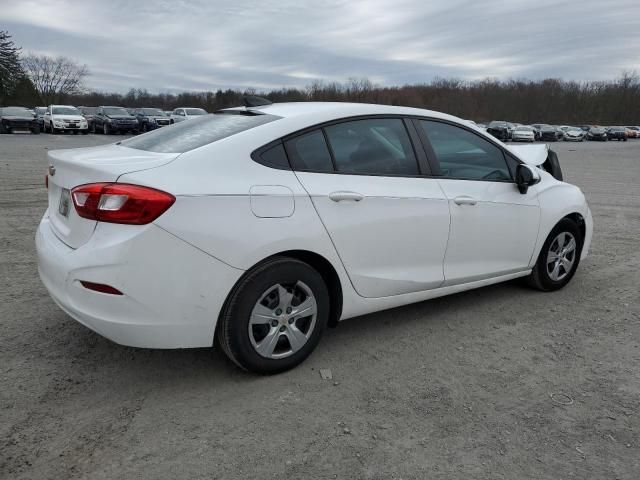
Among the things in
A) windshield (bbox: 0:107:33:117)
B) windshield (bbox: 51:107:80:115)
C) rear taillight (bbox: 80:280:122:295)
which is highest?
windshield (bbox: 51:107:80:115)

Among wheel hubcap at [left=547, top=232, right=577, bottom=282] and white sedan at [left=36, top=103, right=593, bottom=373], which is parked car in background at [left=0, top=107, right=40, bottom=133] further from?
wheel hubcap at [left=547, top=232, right=577, bottom=282]

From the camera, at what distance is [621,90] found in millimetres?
86250

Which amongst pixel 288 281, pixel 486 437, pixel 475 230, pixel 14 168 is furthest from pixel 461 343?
pixel 14 168

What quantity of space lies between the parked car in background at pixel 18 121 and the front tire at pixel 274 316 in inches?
1326

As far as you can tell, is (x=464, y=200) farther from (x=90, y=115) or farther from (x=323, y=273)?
(x=90, y=115)

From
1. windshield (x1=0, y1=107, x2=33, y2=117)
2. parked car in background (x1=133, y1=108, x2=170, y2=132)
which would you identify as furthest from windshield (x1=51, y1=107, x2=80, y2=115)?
parked car in background (x1=133, y1=108, x2=170, y2=132)

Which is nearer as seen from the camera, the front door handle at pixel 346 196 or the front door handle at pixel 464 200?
the front door handle at pixel 346 196

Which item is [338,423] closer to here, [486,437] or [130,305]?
[486,437]

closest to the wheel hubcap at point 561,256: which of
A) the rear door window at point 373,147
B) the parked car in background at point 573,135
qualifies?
the rear door window at point 373,147

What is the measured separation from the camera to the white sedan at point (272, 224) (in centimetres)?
273

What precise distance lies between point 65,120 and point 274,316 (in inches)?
1298

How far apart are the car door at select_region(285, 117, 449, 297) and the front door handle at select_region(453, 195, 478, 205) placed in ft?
0.42

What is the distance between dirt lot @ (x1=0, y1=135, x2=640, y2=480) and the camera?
2.43 m

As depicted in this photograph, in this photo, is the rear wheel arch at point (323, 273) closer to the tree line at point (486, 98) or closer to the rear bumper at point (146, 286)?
the rear bumper at point (146, 286)
